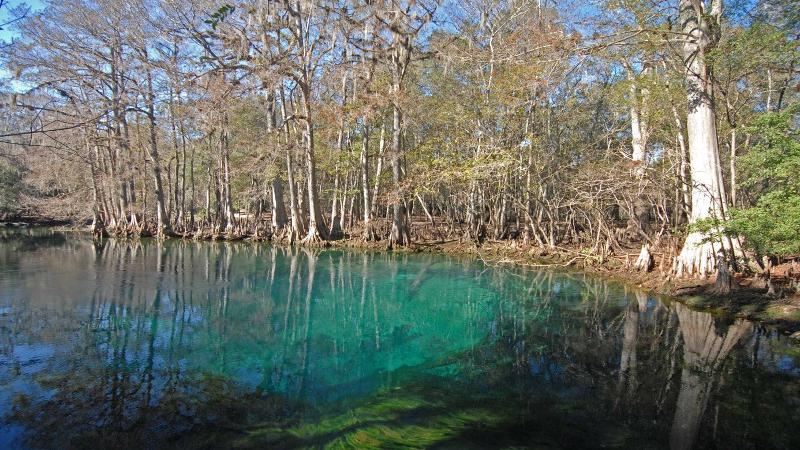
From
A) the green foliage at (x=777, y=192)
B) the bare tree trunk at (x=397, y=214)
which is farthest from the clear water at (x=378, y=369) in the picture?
the bare tree trunk at (x=397, y=214)

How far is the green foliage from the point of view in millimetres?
6504

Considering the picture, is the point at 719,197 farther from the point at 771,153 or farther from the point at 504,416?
the point at 504,416

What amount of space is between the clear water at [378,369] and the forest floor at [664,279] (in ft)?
1.59

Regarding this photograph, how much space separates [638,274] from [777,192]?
4.45 m

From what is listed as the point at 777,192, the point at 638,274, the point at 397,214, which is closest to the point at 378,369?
the point at 777,192

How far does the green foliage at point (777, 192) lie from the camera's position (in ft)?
21.3

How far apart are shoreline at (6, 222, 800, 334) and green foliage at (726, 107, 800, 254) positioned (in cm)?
101

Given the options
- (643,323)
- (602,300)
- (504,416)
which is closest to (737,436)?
(504,416)

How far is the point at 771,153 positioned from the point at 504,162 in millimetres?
7387

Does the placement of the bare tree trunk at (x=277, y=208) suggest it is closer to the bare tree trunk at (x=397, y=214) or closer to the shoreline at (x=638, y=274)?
the shoreline at (x=638, y=274)

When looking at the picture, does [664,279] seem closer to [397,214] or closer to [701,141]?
[701,141]

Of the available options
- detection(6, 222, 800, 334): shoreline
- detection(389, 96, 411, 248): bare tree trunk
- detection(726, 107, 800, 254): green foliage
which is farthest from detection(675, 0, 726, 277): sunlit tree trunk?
detection(389, 96, 411, 248): bare tree trunk

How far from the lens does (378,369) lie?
559 centimetres

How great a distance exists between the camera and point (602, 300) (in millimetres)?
9398
